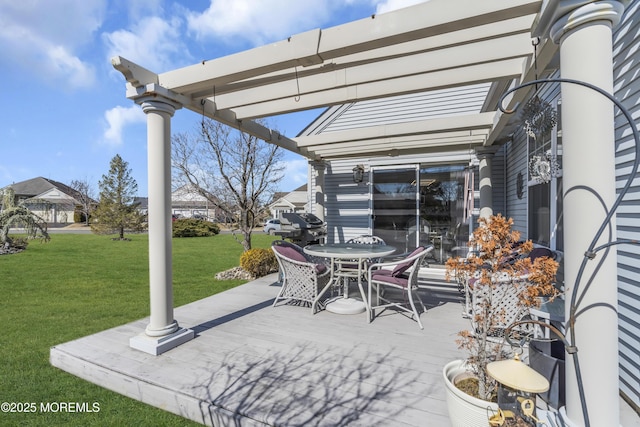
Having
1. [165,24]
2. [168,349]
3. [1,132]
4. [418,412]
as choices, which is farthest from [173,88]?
[1,132]

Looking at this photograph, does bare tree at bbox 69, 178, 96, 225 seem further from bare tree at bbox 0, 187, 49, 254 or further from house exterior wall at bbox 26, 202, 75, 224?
bare tree at bbox 0, 187, 49, 254

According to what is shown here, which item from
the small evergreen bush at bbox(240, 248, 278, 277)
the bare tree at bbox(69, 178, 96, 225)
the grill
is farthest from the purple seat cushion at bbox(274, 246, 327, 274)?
the bare tree at bbox(69, 178, 96, 225)

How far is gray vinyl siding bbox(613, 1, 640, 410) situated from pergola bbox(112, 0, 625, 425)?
42cm

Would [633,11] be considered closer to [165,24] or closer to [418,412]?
[418,412]

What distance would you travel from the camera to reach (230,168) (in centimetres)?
750

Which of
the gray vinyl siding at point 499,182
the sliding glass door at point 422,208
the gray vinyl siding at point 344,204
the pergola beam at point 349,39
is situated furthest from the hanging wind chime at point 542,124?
the gray vinyl siding at point 344,204

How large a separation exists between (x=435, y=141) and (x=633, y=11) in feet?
11.4

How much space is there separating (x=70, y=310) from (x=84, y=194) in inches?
1155

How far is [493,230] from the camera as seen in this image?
181 centimetres

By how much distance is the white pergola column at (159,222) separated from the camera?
296 cm

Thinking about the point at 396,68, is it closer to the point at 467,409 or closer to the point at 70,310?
the point at 467,409

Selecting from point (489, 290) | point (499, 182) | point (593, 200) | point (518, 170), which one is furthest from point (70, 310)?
point (499, 182)

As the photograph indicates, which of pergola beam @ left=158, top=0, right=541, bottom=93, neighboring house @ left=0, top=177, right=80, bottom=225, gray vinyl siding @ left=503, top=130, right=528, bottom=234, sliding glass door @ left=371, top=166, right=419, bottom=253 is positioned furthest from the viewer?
neighboring house @ left=0, top=177, right=80, bottom=225

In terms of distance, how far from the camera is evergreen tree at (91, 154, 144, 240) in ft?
58.9
